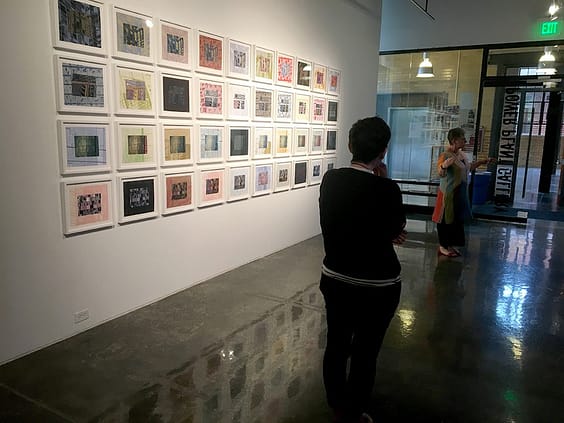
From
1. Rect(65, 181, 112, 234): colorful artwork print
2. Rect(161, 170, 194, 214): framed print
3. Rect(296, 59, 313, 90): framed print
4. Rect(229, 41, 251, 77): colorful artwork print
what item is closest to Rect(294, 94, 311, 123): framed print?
Rect(296, 59, 313, 90): framed print

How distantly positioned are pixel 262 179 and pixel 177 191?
1442 millimetres

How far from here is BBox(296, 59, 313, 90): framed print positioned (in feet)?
19.5

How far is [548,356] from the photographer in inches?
135

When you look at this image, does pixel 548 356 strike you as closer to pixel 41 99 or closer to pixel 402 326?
pixel 402 326

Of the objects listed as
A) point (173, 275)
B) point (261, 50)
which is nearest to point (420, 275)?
point (173, 275)

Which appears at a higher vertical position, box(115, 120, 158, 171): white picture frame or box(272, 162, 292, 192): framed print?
box(115, 120, 158, 171): white picture frame

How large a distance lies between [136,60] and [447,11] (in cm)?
682

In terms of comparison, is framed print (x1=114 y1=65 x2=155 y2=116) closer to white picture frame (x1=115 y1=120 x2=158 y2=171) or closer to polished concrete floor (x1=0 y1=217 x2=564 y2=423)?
white picture frame (x1=115 y1=120 x2=158 y2=171)

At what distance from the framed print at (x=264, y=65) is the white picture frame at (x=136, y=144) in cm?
168

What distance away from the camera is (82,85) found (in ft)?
11.0

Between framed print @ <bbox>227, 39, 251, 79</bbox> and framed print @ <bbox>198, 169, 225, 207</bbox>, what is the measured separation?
3.39 feet

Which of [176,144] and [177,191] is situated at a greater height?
[176,144]

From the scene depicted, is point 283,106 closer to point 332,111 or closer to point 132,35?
point 332,111

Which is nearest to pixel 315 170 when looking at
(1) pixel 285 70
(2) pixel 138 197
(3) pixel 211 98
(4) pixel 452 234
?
(1) pixel 285 70
